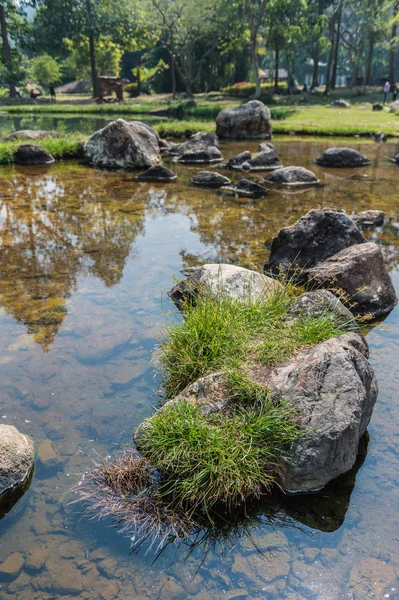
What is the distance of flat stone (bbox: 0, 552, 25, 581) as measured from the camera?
3.30 meters

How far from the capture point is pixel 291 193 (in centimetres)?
1365

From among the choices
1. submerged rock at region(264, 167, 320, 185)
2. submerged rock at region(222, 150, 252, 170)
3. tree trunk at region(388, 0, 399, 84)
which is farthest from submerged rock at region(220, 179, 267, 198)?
tree trunk at region(388, 0, 399, 84)

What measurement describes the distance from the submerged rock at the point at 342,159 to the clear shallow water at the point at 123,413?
666cm

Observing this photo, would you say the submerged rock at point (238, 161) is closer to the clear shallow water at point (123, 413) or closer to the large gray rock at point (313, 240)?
the clear shallow water at point (123, 413)

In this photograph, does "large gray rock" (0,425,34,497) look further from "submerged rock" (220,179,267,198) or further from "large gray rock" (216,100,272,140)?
"large gray rock" (216,100,272,140)

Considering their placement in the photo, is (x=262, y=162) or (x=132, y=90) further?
(x=132, y=90)

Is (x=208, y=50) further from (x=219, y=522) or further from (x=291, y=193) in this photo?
(x=219, y=522)

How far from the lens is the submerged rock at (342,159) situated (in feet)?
57.2

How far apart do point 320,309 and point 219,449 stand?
222 centimetres

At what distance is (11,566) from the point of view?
336cm

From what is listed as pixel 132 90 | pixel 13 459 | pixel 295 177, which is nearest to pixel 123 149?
pixel 295 177

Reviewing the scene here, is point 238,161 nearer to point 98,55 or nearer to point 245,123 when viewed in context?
point 245,123

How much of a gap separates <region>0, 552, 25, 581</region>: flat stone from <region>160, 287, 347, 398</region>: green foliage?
2.05 m

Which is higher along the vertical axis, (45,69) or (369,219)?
(45,69)
